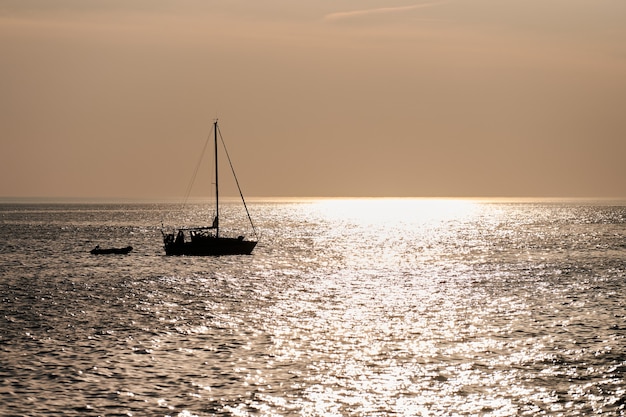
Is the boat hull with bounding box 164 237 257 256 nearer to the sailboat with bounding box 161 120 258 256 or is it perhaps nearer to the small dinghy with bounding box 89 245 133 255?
the sailboat with bounding box 161 120 258 256

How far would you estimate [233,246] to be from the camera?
114 m

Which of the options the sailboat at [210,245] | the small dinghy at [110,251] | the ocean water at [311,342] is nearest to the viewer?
the ocean water at [311,342]

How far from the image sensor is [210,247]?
4429 inches

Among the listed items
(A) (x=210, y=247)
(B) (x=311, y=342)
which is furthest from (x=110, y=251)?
(B) (x=311, y=342)

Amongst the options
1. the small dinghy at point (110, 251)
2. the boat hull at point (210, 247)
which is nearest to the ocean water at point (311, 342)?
the boat hull at point (210, 247)

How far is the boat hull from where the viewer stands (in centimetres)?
11256

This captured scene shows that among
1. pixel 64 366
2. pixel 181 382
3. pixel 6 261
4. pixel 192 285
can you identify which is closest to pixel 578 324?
pixel 181 382

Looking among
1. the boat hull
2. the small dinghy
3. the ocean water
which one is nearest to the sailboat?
the boat hull

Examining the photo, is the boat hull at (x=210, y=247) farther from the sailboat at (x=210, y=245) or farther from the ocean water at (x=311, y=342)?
the ocean water at (x=311, y=342)

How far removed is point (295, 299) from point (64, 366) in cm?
2948

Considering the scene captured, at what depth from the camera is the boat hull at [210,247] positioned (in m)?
113

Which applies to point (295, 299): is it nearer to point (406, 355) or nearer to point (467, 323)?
point (467, 323)

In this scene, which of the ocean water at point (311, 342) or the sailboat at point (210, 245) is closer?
the ocean water at point (311, 342)

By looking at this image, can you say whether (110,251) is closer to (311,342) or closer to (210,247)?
(210,247)
